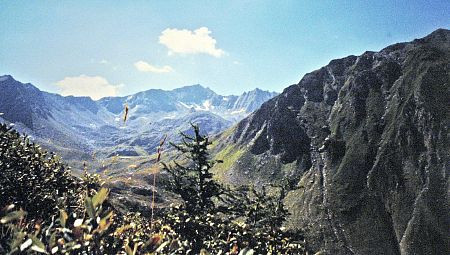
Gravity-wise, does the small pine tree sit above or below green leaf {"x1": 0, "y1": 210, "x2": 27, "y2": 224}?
below

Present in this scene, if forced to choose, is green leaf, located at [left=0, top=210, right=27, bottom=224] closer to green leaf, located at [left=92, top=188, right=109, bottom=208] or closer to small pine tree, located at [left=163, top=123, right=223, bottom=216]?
green leaf, located at [left=92, top=188, right=109, bottom=208]

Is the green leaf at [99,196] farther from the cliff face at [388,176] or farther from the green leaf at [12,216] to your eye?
the cliff face at [388,176]

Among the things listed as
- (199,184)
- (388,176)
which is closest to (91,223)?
(199,184)

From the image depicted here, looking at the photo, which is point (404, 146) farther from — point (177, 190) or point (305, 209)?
point (177, 190)

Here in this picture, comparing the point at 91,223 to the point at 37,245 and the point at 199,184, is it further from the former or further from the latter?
the point at 199,184

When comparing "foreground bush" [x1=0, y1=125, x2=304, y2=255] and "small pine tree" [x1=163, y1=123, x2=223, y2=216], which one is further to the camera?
"small pine tree" [x1=163, y1=123, x2=223, y2=216]

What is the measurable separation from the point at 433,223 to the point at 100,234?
149 m

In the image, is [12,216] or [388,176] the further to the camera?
[388,176]

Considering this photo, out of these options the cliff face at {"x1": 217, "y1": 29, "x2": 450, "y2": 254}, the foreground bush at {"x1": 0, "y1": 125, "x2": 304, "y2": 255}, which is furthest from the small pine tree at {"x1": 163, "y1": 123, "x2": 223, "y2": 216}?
the cliff face at {"x1": 217, "y1": 29, "x2": 450, "y2": 254}

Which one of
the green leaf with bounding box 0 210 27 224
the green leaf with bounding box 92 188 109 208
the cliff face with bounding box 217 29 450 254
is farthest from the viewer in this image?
the cliff face with bounding box 217 29 450 254

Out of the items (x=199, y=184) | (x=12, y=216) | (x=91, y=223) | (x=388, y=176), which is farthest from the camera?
(x=388, y=176)

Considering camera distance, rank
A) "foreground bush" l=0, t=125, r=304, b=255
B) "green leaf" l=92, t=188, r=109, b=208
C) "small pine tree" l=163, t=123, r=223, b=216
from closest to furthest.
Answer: "green leaf" l=92, t=188, r=109, b=208
"foreground bush" l=0, t=125, r=304, b=255
"small pine tree" l=163, t=123, r=223, b=216

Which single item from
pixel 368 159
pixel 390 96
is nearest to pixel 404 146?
pixel 368 159

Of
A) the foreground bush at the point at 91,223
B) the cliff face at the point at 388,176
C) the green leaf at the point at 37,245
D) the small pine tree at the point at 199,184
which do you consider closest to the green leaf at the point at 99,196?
the foreground bush at the point at 91,223
